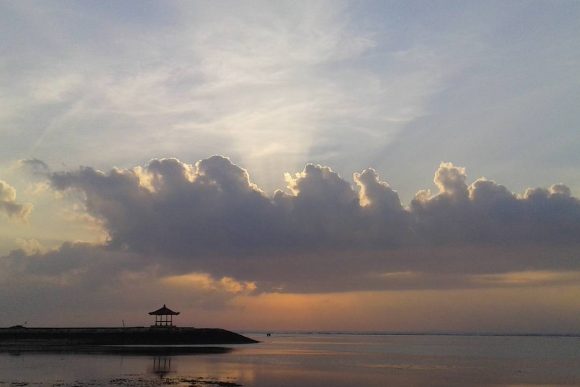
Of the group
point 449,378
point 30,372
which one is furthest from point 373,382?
point 30,372

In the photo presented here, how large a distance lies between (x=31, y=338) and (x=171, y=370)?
170ft

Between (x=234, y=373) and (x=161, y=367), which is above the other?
(x=161, y=367)

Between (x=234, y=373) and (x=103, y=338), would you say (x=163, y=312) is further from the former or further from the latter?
(x=234, y=373)

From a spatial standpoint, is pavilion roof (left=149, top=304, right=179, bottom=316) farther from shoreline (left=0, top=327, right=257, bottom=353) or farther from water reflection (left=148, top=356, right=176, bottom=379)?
water reflection (left=148, top=356, right=176, bottom=379)

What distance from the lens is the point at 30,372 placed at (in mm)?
51719

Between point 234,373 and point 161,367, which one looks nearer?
point 234,373

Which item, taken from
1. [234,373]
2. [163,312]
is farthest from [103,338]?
[234,373]

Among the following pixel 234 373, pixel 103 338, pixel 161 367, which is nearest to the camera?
pixel 234 373

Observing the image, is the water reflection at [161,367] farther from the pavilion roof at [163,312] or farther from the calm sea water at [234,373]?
the pavilion roof at [163,312]

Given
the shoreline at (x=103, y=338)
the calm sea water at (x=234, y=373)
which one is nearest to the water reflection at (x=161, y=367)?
the calm sea water at (x=234, y=373)

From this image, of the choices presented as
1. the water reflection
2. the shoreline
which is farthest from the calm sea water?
the shoreline

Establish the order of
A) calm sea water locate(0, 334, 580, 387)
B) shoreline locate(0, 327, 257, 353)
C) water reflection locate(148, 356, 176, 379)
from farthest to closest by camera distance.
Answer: shoreline locate(0, 327, 257, 353) → water reflection locate(148, 356, 176, 379) → calm sea water locate(0, 334, 580, 387)

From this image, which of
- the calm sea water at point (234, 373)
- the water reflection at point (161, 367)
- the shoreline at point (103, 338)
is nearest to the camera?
the calm sea water at point (234, 373)

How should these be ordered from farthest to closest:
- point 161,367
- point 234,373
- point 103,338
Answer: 1. point 103,338
2. point 161,367
3. point 234,373
